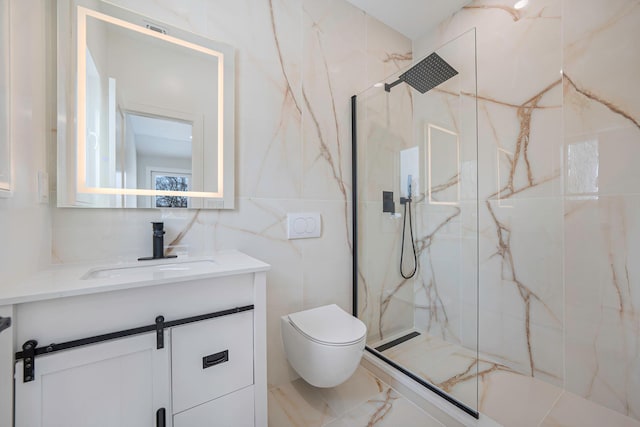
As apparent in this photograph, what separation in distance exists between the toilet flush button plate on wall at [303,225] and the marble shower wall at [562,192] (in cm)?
114

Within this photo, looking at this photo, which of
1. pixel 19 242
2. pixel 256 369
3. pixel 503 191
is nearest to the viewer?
pixel 19 242

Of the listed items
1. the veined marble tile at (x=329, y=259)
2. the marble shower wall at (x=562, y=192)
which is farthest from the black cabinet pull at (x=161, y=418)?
the marble shower wall at (x=562, y=192)

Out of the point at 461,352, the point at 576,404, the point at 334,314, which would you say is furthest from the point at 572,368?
the point at 334,314

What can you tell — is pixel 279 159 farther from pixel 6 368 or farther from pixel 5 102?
pixel 6 368

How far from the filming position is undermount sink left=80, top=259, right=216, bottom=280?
90 cm

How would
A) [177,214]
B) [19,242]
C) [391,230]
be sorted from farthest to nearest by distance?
1. [391,230]
2. [177,214]
3. [19,242]

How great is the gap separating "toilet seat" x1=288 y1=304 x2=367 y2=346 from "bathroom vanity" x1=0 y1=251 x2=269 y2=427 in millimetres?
A: 311

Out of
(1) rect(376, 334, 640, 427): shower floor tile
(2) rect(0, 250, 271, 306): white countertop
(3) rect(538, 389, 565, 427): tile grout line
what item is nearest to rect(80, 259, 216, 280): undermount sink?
(2) rect(0, 250, 271, 306): white countertop

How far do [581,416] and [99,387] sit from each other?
2.06 m

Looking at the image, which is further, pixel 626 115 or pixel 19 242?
pixel 626 115

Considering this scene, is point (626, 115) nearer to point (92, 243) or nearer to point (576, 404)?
point (576, 404)

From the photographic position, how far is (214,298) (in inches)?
34.8

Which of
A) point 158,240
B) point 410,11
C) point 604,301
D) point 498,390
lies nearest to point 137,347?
point 158,240

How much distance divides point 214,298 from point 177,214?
556mm
